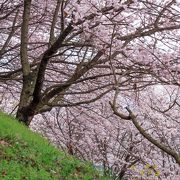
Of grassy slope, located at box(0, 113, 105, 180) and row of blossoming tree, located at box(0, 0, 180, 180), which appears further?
row of blossoming tree, located at box(0, 0, 180, 180)

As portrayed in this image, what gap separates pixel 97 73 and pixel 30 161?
21.4 feet

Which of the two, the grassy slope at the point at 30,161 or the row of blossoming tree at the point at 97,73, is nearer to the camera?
the grassy slope at the point at 30,161

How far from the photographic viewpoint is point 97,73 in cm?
1316

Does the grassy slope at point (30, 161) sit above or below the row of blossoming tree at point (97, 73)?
below

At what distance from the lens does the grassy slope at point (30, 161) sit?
612 centimetres

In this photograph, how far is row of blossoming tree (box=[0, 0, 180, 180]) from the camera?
9.14 meters

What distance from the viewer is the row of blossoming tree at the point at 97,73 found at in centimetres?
914

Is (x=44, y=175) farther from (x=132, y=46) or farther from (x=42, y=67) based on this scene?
(x=132, y=46)

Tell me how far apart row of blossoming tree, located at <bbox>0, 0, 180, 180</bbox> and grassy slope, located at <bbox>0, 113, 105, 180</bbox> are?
1.20m

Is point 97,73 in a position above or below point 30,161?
above

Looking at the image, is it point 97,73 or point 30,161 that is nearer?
point 30,161

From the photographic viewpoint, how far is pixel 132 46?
34.1 feet

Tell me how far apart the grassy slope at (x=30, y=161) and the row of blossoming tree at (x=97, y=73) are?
3.95 feet

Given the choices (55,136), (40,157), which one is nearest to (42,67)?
(40,157)
